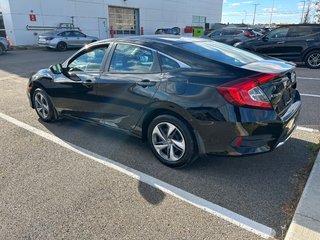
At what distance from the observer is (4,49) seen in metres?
17.3

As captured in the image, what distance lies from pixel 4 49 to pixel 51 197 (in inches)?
688

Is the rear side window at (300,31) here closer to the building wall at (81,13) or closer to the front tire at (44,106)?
the front tire at (44,106)

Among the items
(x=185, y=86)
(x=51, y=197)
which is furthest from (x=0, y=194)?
(x=185, y=86)

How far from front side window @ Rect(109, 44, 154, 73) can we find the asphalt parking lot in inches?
46.4

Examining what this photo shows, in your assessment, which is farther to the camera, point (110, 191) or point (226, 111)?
point (110, 191)

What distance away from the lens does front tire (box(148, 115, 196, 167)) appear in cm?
326

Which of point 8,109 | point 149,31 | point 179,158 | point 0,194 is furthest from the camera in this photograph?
point 149,31

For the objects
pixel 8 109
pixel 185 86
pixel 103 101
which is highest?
pixel 185 86

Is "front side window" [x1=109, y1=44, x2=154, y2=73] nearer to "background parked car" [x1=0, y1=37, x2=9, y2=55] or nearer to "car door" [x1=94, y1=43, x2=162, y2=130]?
"car door" [x1=94, y1=43, x2=162, y2=130]

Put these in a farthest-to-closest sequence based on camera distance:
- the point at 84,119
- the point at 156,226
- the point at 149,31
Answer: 1. the point at 149,31
2. the point at 84,119
3. the point at 156,226

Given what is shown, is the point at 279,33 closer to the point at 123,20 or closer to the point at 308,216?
the point at 308,216

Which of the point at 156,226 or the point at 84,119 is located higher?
the point at 84,119

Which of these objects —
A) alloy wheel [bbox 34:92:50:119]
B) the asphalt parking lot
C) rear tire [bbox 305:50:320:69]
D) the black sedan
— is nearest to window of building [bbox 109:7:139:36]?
rear tire [bbox 305:50:320:69]

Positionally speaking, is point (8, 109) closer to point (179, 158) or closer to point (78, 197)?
point (78, 197)
